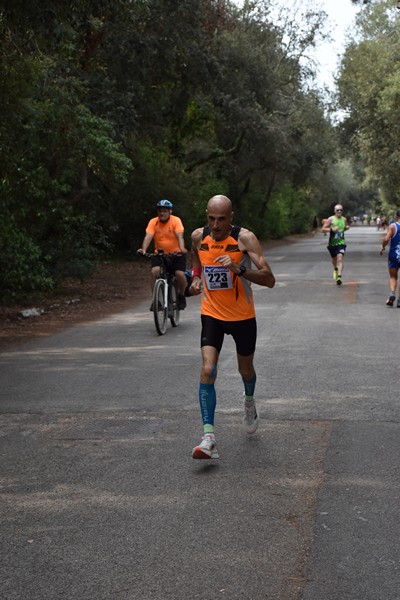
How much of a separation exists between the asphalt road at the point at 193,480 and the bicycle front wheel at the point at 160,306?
1.99 m

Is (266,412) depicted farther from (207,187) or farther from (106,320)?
(207,187)

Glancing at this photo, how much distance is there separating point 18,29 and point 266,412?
6.75 meters

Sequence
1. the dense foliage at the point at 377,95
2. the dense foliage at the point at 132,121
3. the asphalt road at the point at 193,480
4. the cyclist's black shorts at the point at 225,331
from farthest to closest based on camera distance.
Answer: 1. the dense foliage at the point at 377,95
2. the dense foliage at the point at 132,121
3. the cyclist's black shorts at the point at 225,331
4. the asphalt road at the point at 193,480

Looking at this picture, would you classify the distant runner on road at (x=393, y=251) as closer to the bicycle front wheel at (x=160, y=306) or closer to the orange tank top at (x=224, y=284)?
the bicycle front wheel at (x=160, y=306)

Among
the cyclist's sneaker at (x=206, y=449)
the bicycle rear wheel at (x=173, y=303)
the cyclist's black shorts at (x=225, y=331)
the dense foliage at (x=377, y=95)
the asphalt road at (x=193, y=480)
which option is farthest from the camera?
the dense foliage at (x=377, y=95)

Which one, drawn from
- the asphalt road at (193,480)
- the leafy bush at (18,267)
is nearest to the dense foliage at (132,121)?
the leafy bush at (18,267)

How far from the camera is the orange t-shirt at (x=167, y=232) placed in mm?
12891

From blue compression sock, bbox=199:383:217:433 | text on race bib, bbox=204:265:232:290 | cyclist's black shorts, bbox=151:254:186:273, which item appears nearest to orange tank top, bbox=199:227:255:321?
text on race bib, bbox=204:265:232:290

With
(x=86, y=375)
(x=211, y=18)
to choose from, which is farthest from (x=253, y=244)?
(x=211, y=18)

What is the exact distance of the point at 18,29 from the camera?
37.2ft

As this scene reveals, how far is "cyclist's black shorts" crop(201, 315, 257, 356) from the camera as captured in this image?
20.3 feet

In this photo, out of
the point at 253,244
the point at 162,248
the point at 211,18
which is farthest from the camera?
the point at 211,18

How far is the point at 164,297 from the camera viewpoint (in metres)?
12.8

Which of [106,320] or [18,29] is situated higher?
[18,29]
